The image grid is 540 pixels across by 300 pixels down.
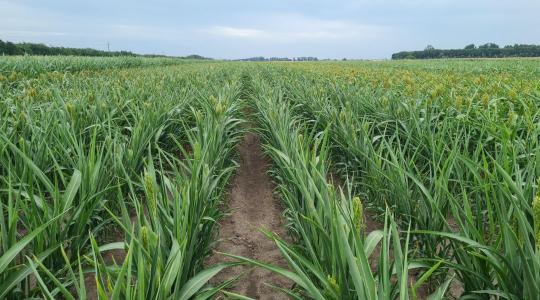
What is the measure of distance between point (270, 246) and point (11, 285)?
1444mm

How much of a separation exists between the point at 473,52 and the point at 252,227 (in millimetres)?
68460

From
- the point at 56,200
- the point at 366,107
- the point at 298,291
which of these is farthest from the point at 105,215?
the point at 366,107

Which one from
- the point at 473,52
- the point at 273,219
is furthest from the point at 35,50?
the point at 473,52

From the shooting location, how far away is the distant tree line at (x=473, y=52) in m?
58.1

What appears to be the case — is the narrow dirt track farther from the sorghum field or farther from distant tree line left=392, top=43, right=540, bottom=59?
distant tree line left=392, top=43, right=540, bottom=59

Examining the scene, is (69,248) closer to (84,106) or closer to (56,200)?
(56,200)

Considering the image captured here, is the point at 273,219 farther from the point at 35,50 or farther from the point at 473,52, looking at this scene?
the point at 473,52

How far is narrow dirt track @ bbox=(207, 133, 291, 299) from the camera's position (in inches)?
78.9

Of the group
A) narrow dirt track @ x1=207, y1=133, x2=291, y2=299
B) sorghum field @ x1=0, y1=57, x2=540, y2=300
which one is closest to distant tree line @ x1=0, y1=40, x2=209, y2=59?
narrow dirt track @ x1=207, y1=133, x2=291, y2=299

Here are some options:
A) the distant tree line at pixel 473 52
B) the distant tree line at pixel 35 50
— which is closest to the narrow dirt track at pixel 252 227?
the distant tree line at pixel 35 50

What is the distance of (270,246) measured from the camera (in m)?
2.44

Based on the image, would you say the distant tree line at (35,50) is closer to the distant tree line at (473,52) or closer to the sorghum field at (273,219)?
the sorghum field at (273,219)

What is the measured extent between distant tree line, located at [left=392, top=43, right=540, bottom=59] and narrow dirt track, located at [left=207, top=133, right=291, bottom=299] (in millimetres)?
58726

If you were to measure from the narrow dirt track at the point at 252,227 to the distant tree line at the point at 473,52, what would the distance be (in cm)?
5873
